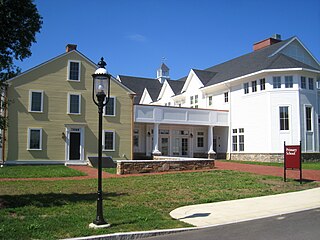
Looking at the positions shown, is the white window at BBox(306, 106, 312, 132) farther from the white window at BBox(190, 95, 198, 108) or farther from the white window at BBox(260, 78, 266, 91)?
the white window at BBox(190, 95, 198, 108)

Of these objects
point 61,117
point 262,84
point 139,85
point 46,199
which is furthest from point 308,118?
point 139,85

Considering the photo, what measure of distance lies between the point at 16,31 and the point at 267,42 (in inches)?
1197

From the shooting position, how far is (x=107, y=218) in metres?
8.49

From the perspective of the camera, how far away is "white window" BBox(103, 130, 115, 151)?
88.6ft

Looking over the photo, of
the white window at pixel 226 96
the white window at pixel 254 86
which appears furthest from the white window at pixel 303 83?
the white window at pixel 226 96

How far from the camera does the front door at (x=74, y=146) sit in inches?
1021

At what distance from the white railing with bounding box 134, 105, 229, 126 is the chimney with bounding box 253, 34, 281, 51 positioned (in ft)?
31.3

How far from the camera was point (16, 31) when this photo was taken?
34.2 ft

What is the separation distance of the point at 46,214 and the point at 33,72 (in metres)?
18.8

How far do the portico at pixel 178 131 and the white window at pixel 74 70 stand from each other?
5365 millimetres

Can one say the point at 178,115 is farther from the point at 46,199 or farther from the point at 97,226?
the point at 97,226

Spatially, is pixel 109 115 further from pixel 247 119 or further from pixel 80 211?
pixel 80 211

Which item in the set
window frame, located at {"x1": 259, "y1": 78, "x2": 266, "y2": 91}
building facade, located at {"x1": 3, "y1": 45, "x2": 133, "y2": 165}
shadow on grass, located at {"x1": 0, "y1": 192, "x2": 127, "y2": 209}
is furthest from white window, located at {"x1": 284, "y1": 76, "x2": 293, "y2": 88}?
shadow on grass, located at {"x1": 0, "y1": 192, "x2": 127, "y2": 209}

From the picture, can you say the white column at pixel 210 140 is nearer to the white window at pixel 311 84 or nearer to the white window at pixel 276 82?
the white window at pixel 276 82
